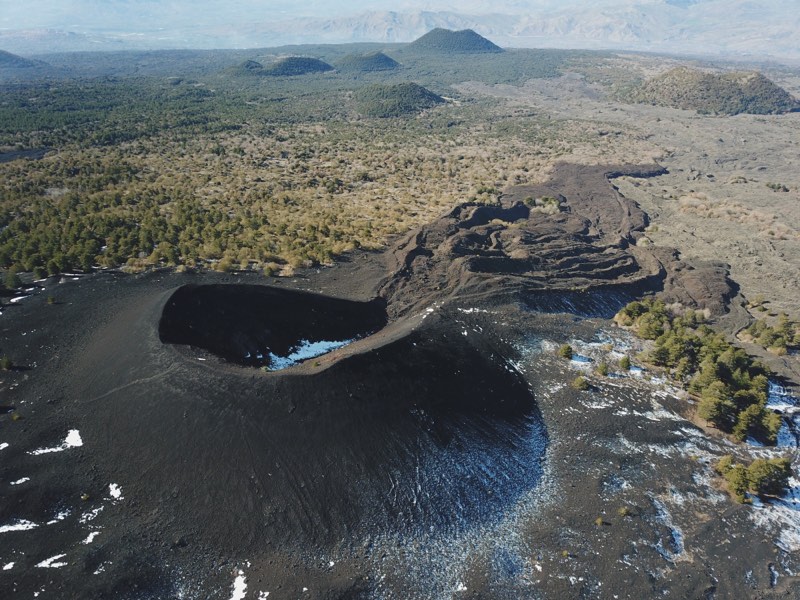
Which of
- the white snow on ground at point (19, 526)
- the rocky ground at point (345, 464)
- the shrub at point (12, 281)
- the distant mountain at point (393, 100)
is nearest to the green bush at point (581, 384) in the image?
the rocky ground at point (345, 464)

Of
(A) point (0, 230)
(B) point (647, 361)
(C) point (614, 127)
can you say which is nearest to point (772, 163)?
(C) point (614, 127)

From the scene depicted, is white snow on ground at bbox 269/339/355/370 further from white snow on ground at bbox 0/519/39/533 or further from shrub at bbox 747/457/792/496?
shrub at bbox 747/457/792/496

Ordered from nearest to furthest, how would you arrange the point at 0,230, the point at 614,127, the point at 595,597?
the point at 595,597 → the point at 0,230 → the point at 614,127

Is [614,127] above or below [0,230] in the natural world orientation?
above

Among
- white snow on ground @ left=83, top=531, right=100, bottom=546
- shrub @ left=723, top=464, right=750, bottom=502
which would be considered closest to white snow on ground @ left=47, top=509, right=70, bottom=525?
white snow on ground @ left=83, top=531, right=100, bottom=546

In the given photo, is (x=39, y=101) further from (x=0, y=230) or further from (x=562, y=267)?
(x=562, y=267)

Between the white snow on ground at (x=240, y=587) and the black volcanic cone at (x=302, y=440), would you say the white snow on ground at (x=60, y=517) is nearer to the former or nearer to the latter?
the black volcanic cone at (x=302, y=440)
